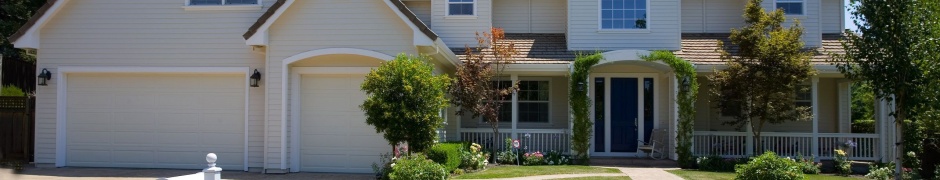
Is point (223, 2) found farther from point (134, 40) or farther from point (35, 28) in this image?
point (35, 28)

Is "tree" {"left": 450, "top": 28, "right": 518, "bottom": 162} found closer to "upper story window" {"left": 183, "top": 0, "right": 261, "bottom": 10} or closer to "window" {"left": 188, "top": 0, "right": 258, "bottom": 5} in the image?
"upper story window" {"left": 183, "top": 0, "right": 261, "bottom": 10}

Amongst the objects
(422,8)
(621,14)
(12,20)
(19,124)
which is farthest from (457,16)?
(12,20)

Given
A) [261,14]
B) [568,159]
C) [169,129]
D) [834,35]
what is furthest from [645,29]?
[169,129]

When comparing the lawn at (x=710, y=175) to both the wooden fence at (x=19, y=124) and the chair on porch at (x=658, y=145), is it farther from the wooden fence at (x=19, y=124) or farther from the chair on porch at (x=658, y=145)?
the wooden fence at (x=19, y=124)

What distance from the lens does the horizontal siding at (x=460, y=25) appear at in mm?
17594

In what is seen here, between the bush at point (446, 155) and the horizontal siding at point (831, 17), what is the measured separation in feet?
36.0

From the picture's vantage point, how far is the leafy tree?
960 inches

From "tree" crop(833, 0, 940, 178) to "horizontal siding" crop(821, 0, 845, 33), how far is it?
7680mm

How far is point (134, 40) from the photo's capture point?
15.4 meters

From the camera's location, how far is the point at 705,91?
18125mm

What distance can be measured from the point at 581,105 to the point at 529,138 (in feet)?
4.79

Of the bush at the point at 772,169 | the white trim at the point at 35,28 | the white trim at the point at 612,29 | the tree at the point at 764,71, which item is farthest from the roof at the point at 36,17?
the tree at the point at 764,71

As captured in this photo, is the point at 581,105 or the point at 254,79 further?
the point at 581,105

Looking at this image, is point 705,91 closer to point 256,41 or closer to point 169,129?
point 256,41
